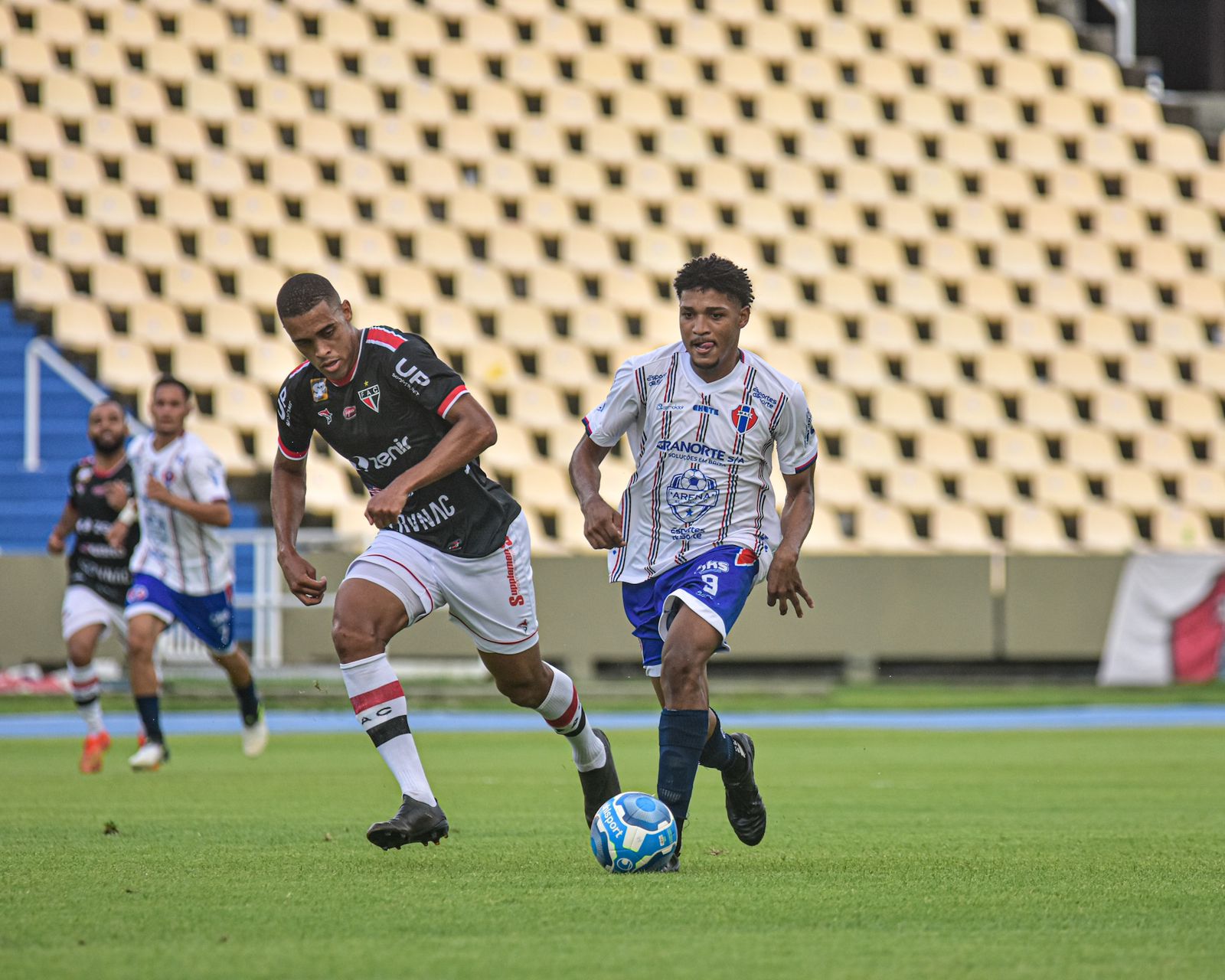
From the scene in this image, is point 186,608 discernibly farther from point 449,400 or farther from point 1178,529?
point 1178,529

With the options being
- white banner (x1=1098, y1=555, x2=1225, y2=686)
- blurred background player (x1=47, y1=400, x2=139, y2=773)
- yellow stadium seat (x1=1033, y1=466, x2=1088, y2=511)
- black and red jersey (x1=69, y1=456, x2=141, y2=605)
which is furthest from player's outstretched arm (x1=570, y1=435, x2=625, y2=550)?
yellow stadium seat (x1=1033, y1=466, x2=1088, y2=511)

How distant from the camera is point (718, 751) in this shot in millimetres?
5875

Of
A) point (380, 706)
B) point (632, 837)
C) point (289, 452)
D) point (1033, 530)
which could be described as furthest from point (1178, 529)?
point (632, 837)

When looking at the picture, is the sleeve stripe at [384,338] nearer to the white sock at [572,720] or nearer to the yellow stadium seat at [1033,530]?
the white sock at [572,720]

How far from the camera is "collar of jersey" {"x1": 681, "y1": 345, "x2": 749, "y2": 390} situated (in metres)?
5.96

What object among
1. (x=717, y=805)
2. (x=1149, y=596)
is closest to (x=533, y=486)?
(x=1149, y=596)

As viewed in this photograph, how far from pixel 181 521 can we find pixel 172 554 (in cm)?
21

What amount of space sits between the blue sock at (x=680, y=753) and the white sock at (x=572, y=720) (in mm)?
743

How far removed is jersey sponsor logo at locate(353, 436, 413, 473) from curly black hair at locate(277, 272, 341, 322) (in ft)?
1.76

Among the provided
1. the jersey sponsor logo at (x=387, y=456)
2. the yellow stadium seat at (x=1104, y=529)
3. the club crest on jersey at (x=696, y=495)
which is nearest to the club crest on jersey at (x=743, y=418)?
the club crest on jersey at (x=696, y=495)

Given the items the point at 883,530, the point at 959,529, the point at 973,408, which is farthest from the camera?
the point at 973,408

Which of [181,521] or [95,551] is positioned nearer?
[181,521]

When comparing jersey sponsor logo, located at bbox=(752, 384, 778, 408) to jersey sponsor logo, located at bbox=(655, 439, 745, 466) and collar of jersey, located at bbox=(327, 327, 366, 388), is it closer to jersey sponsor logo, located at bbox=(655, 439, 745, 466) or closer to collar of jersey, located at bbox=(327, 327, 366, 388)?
jersey sponsor logo, located at bbox=(655, 439, 745, 466)

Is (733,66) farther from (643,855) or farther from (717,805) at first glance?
(643,855)
